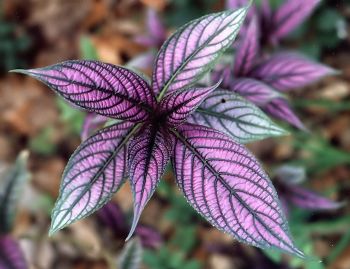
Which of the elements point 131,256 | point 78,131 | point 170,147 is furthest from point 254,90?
point 78,131

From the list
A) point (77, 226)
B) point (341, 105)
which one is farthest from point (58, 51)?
point (341, 105)

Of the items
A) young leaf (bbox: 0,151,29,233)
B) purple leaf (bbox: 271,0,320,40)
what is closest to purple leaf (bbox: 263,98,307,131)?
purple leaf (bbox: 271,0,320,40)

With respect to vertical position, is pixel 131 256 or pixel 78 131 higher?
pixel 78 131

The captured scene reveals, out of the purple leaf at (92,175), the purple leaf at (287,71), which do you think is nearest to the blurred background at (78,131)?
the purple leaf at (287,71)

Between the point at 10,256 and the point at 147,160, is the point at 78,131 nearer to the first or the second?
the point at 10,256

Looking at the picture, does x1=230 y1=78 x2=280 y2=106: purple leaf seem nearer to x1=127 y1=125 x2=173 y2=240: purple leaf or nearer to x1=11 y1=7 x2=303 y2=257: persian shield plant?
x1=11 y1=7 x2=303 y2=257: persian shield plant

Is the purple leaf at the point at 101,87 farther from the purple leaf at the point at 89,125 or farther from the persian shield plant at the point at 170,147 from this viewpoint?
the purple leaf at the point at 89,125
